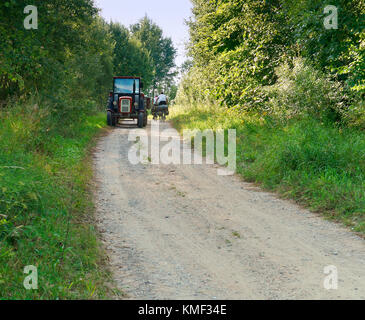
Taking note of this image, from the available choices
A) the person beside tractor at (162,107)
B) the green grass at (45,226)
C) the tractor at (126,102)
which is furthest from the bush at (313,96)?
the person beside tractor at (162,107)

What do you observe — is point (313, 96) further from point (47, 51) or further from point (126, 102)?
point (126, 102)

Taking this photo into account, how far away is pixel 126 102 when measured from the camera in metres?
21.1

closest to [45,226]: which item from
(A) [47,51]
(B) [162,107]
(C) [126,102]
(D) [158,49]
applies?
(A) [47,51]

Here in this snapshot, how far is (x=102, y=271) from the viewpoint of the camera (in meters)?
4.04

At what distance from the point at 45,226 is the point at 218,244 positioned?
212 cm

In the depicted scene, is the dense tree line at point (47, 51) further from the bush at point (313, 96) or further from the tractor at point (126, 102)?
the bush at point (313, 96)

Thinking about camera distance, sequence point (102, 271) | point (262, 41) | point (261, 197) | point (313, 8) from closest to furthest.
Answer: point (102, 271) → point (261, 197) → point (313, 8) → point (262, 41)

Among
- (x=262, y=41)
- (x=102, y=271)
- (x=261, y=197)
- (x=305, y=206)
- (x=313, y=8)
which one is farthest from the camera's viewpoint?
(x=262, y=41)

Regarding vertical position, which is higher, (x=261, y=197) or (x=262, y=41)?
(x=262, y=41)

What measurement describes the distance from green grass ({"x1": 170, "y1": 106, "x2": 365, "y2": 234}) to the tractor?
10339mm

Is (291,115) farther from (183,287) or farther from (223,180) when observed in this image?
(183,287)

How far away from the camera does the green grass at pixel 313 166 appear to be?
6445mm
